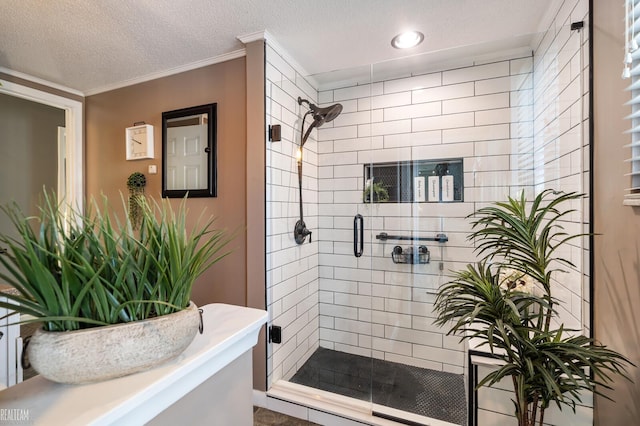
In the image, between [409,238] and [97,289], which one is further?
[409,238]

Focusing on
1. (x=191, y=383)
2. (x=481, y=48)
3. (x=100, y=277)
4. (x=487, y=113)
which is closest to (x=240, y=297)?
(x=191, y=383)

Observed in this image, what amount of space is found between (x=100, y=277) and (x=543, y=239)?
1333 mm

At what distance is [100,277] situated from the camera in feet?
1.81

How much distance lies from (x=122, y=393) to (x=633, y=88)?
162 cm

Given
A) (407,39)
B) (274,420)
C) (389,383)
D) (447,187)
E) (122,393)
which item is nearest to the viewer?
(122,393)

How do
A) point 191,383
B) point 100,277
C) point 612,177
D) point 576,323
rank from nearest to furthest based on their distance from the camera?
point 100,277, point 191,383, point 612,177, point 576,323

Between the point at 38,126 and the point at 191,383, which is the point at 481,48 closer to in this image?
the point at 191,383

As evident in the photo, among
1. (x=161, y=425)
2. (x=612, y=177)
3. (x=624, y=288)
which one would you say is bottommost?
(x=161, y=425)

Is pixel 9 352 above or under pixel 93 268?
under

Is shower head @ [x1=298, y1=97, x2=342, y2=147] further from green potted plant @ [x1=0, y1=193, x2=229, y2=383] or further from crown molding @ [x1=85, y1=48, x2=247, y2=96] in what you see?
green potted plant @ [x1=0, y1=193, x2=229, y2=383]

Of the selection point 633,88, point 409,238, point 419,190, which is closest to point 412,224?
point 409,238

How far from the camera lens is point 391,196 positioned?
7.30ft

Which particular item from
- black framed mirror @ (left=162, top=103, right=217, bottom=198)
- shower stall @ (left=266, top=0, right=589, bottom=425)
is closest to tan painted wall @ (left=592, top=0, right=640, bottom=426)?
shower stall @ (left=266, top=0, right=589, bottom=425)

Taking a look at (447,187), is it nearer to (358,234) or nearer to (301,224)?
(358,234)
